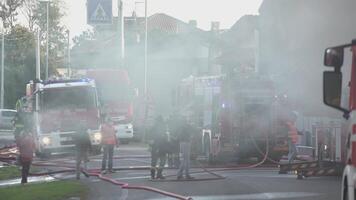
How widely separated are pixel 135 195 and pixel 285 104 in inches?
248

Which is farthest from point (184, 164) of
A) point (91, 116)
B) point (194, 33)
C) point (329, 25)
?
point (194, 33)

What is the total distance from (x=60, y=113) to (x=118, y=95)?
749cm

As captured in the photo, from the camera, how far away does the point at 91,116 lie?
25.4m

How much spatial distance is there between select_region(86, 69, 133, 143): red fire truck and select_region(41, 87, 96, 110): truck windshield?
6.04 metres

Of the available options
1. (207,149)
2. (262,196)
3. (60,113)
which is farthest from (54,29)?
(262,196)

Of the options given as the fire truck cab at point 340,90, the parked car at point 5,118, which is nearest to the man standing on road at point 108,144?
the fire truck cab at point 340,90

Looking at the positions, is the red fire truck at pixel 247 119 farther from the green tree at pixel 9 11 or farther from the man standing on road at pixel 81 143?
the green tree at pixel 9 11

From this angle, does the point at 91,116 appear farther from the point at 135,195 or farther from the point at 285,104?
the point at 135,195

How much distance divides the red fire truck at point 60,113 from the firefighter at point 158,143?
7021mm

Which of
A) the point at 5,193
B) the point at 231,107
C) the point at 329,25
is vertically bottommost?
the point at 5,193

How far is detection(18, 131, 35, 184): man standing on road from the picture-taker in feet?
58.7

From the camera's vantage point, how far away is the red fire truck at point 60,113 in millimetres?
25281

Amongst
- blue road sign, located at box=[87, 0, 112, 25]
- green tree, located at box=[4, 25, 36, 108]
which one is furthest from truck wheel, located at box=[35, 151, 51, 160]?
green tree, located at box=[4, 25, 36, 108]

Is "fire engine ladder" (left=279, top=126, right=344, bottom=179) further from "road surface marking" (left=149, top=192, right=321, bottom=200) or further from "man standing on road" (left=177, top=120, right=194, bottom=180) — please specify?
"man standing on road" (left=177, top=120, right=194, bottom=180)
